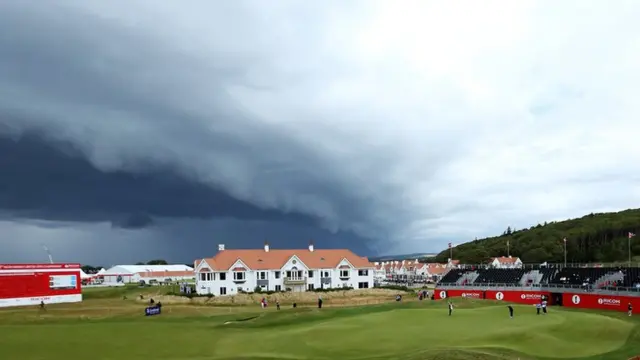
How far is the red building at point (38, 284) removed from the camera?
75000 millimetres

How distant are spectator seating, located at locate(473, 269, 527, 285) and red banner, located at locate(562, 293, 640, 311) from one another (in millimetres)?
10241

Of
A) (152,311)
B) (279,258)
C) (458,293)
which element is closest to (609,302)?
(458,293)

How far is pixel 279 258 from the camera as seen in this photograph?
104 m

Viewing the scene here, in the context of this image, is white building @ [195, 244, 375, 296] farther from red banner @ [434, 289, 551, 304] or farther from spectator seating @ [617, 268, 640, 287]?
spectator seating @ [617, 268, 640, 287]

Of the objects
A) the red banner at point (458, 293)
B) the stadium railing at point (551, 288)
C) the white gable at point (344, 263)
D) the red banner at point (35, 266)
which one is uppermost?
the red banner at point (35, 266)

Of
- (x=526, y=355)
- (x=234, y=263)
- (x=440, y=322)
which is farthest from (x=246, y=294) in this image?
(x=526, y=355)

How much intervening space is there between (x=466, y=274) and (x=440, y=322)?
46709mm

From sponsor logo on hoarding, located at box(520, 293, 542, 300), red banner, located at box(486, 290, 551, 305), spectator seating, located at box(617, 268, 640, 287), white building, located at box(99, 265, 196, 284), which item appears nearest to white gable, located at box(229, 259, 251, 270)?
red banner, located at box(486, 290, 551, 305)

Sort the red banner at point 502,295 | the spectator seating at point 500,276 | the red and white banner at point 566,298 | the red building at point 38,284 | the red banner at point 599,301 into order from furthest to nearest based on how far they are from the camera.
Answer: the spectator seating at point 500,276
the red banner at point 502,295
the red building at point 38,284
the red and white banner at point 566,298
the red banner at point 599,301

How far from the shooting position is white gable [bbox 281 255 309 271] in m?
101

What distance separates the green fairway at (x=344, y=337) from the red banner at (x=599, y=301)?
10469 millimetres

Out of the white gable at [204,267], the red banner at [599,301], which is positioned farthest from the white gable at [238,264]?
the red banner at [599,301]

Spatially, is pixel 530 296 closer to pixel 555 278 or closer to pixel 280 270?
pixel 555 278

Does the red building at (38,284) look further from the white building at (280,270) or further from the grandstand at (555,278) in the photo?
the grandstand at (555,278)
